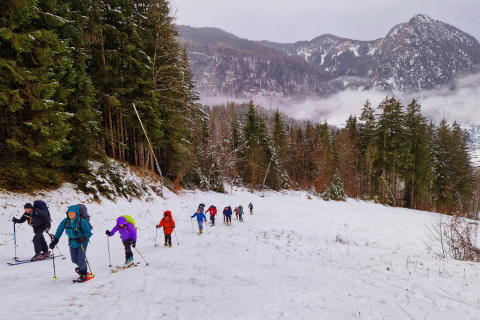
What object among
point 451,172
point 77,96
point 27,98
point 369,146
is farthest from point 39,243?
point 451,172

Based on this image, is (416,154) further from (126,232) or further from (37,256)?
(37,256)

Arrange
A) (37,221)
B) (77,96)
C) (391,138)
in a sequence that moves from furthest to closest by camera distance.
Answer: (391,138), (77,96), (37,221)

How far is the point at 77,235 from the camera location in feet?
19.5

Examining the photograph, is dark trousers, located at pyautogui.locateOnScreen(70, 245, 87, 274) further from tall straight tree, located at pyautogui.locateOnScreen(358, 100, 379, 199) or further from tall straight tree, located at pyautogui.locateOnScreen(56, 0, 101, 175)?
tall straight tree, located at pyautogui.locateOnScreen(358, 100, 379, 199)

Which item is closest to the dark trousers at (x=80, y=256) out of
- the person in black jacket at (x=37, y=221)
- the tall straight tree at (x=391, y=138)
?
the person in black jacket at (x=37, y=221)

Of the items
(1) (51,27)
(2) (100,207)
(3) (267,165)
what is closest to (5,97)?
(1) (51,27)

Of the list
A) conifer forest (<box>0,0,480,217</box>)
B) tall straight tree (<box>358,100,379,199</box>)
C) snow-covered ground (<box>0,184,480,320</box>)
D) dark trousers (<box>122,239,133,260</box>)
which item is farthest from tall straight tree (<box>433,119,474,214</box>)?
dark trousers (<box>122,239,133,260</box>)

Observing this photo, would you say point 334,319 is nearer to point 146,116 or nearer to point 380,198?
point 146,116

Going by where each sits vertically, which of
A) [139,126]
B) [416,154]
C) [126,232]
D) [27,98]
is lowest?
[126,232]

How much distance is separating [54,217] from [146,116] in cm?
1233

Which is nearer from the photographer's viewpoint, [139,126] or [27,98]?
[27,98]

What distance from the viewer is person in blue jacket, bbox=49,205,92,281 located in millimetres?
5898

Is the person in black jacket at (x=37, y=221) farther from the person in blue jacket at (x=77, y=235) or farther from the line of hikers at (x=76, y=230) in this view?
the person in blue jacket at (x=77, y=235)

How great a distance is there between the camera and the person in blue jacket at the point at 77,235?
5898 mm
